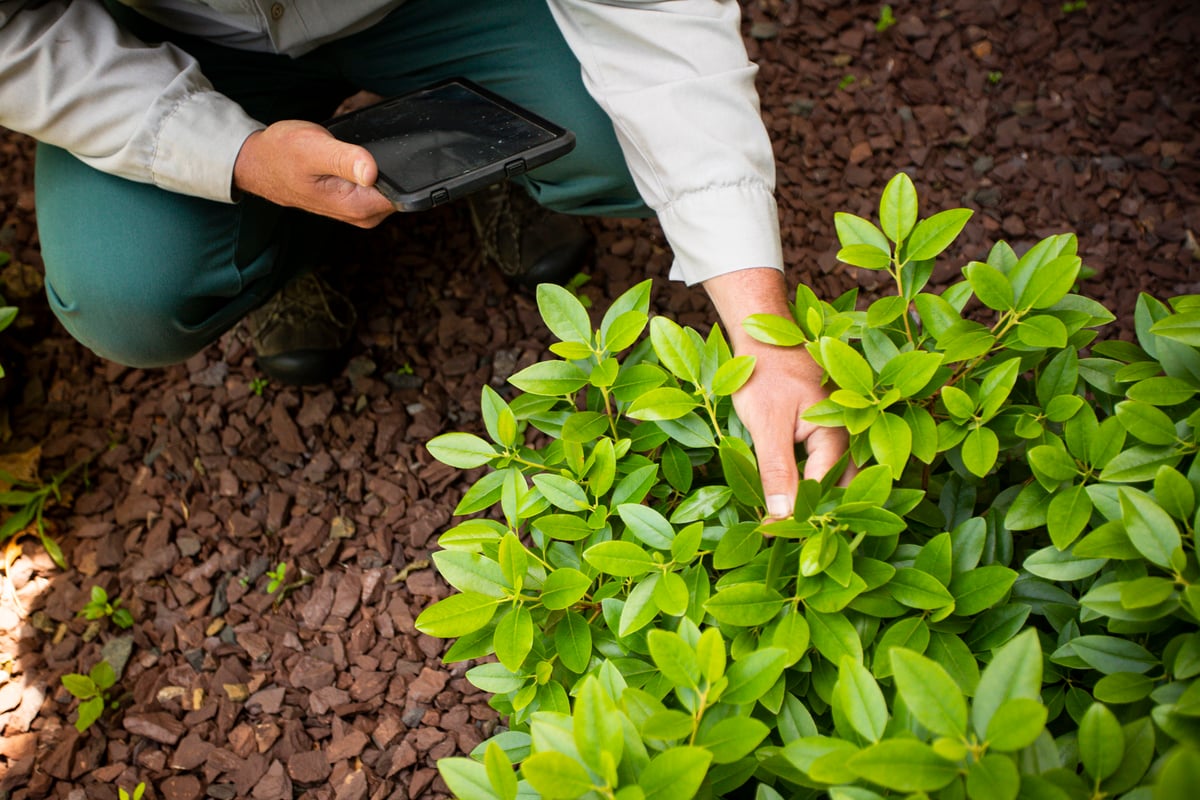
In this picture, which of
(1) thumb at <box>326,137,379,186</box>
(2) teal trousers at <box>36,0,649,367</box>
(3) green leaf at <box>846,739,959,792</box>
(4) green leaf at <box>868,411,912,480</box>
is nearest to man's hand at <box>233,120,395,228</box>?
(1) thumb at <box>326,137,379,186</box>

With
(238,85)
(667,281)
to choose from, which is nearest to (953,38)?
(667,281)

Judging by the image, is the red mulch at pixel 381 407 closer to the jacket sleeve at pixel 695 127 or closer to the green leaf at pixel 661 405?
the jacket sleeve at pixel 695 127

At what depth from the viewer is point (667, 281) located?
2.01 m

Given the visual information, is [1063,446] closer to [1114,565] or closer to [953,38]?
[1114,565]

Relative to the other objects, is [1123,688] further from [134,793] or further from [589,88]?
[134,793]

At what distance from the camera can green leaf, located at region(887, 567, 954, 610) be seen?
2.67ft

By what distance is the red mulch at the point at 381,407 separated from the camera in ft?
5.07

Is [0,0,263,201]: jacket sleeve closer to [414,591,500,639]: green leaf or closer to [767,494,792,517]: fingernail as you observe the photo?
[414,591,500,639]: green leaf

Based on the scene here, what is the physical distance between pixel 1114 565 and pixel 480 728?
1022mm

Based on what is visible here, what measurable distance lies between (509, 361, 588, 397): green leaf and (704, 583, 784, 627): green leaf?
0.30 m

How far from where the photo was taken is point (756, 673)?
2.53 ft

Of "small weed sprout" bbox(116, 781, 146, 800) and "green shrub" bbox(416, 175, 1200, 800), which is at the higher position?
"green shrub" bbox(416, 175, 1200, 800)

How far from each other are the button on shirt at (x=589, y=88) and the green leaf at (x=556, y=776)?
2.33 ft

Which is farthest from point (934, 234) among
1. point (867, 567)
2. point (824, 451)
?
point (867, 567)
